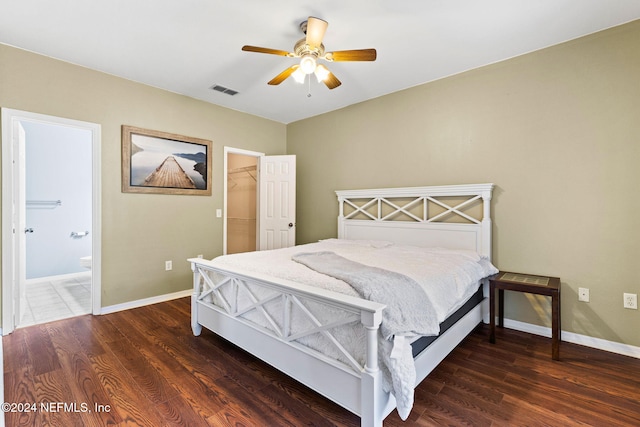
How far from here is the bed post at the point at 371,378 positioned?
4.64ft

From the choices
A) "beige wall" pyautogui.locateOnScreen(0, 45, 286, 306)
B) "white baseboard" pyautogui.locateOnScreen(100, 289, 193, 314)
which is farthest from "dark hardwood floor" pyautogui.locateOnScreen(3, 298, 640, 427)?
"beige wall" pyautogui.locateOnScreen(0, 45, 286, 306)

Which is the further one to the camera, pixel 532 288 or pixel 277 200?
pixel 277 200

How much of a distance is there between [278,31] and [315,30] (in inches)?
19.1

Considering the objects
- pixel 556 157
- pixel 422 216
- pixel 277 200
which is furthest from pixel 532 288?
pixel 277 200

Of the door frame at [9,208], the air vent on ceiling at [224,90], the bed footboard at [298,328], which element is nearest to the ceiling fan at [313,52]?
the air vent on ceiling at [224,90]

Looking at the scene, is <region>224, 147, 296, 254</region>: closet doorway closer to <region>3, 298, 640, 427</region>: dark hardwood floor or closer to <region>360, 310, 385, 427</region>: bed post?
<region>3, 298, 640, 427</region>: dark hardwood floor

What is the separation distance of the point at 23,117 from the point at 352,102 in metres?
3.57

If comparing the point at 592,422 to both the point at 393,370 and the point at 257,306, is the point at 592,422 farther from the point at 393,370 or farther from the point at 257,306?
the point at 257,306

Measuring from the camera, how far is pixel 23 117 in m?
2.80

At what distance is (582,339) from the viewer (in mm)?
2570

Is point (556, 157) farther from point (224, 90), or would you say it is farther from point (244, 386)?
point (224, 90)

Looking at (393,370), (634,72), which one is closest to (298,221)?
(393,370)

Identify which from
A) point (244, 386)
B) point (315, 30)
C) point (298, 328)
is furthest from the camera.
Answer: point (315, 30)

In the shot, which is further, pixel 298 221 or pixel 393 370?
pixel 298 221
